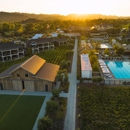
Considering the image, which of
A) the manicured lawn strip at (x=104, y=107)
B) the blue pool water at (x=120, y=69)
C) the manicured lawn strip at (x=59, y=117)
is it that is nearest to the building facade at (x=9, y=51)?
the blue pool water at (x=120, y=69)

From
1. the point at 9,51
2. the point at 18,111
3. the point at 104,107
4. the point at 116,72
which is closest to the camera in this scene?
the point at 18,111

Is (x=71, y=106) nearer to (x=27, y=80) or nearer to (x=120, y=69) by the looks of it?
(x=27, y=80)

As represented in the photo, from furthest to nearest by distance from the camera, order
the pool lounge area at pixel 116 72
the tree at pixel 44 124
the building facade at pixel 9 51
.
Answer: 1. the building facade at pixel 9 51
2. the pool lounge area at pixel 116 72
3. the tree at pixel 44 124

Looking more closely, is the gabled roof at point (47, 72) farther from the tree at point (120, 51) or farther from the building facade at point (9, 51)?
the tree at point (120, 51)

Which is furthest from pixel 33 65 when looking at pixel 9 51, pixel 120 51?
pixel 120 51

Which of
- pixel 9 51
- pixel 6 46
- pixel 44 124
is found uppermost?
pixel 6 46

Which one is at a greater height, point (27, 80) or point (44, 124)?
point (27, 80)
